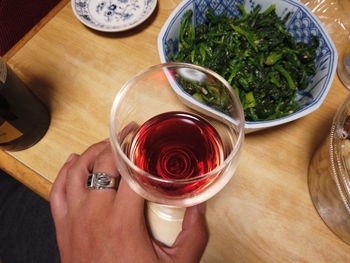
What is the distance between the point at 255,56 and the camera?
2.75 feet

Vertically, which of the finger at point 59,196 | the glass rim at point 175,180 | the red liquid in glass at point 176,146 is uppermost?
the glass rim at point 175,180

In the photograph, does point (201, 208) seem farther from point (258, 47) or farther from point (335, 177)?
point (258, 47)

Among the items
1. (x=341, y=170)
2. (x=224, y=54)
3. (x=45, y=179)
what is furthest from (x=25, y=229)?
(x=341, y=170)

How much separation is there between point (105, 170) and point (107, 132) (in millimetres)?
155

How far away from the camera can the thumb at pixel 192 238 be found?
0.63m

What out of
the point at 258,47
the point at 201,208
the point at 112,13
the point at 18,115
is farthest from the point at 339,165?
the point at 112,13

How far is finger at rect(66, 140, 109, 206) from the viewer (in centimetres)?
69

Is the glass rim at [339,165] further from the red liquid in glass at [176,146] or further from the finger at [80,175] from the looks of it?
the finger at [80,175]

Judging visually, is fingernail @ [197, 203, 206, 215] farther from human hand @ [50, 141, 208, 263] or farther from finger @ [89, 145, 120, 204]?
finger @ [89, 145, 120, 204]

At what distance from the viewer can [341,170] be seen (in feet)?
1.90

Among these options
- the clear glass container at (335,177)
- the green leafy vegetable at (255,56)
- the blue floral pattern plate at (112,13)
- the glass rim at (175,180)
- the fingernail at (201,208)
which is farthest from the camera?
the blue floral pattern plate at (112,13)

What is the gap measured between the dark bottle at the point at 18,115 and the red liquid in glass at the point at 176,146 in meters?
0.30

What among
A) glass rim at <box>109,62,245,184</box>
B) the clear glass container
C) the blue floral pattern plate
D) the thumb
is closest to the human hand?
the thumb

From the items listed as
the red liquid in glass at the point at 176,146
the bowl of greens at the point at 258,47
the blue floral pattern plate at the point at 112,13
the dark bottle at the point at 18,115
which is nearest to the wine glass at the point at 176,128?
the red liquid in glass at the point at 176,146
